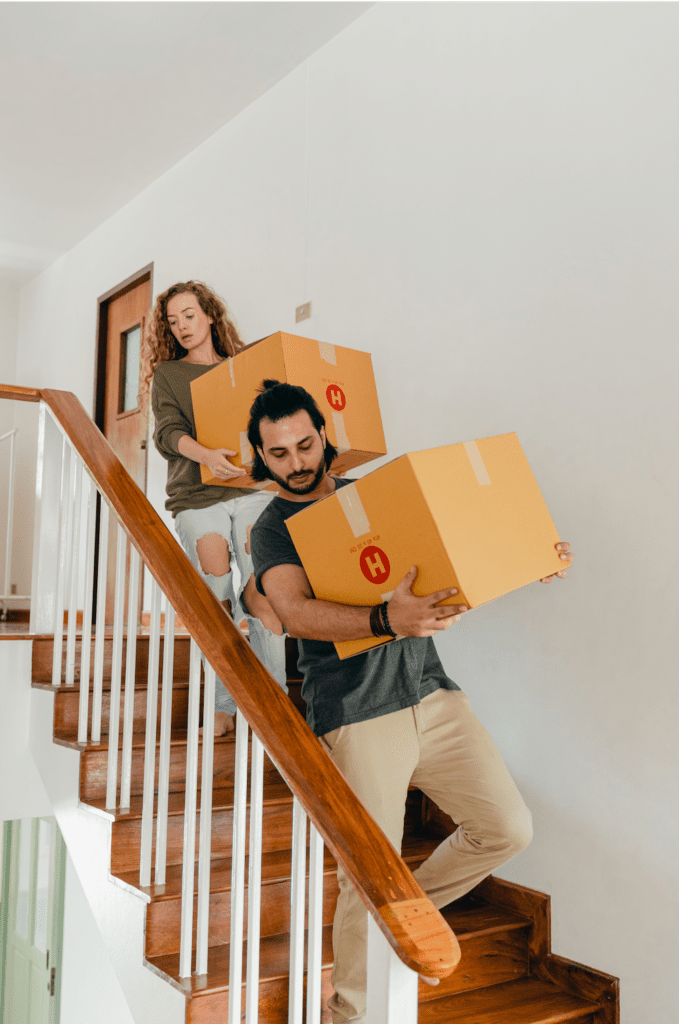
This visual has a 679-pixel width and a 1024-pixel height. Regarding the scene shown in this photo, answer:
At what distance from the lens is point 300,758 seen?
1.53 m

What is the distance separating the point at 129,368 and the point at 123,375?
69 mm

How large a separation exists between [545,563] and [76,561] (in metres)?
1.50

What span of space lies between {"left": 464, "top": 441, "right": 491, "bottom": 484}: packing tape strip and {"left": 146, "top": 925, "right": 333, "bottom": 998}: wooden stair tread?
1.18 meters

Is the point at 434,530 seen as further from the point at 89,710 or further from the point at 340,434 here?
the point at 89,710

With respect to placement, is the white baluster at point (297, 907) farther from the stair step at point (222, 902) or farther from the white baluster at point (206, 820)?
the stair step at point (222, 902)

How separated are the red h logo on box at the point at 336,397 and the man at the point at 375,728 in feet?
0.62

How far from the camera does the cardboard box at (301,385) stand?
2053mm

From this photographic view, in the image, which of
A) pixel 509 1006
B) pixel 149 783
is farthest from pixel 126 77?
pixel 509 1006

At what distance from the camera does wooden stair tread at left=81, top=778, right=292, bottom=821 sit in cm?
215

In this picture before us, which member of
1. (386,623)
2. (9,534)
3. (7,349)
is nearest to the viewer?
(386,623)

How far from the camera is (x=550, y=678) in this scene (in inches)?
95.2

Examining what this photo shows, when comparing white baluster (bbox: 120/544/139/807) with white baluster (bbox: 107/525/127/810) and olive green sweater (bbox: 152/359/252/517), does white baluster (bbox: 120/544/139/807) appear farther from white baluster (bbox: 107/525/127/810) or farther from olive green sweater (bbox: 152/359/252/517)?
olive green sweater (bbox: 152/359/252/517)

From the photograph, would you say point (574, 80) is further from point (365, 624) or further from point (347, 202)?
point (365, 624)

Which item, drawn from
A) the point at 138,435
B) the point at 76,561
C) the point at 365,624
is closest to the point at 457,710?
the point at 365,624
